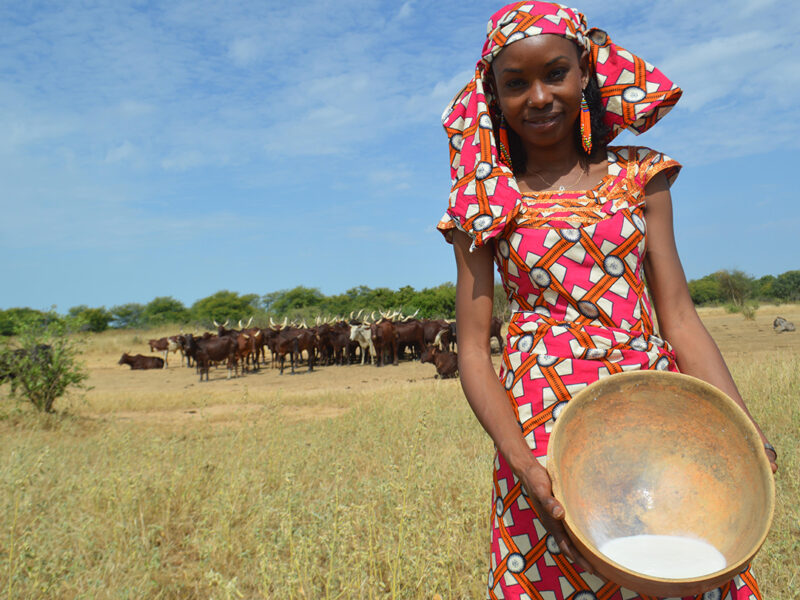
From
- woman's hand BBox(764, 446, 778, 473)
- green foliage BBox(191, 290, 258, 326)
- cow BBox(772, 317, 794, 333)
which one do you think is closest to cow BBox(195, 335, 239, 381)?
woman's hand BBox(764, 446, 778, 473)

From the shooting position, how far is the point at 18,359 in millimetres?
9359

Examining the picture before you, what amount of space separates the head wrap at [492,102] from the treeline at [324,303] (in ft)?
114

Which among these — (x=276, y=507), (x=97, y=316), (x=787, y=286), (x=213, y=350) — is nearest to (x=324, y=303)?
(x=97, y=316)

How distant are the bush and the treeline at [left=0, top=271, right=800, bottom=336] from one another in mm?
28669

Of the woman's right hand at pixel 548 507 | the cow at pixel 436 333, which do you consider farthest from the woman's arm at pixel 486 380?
the cow at pixel 436 333

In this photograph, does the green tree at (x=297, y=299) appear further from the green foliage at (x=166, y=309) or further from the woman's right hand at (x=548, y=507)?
the woman's right hand at (x=548, y=507)

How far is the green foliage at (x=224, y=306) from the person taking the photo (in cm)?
5503

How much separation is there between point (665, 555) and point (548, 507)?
12.1 inches

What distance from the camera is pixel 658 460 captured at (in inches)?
56.2

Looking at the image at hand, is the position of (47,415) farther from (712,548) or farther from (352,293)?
(352,293)

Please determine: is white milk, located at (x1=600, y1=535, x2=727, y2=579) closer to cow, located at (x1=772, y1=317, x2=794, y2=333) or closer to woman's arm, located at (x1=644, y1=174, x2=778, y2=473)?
A: woman's arm, located at (x1=644, y1=174, x2=778, y2=473)

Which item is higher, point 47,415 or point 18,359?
point 18,359

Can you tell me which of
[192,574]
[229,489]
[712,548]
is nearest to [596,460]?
[712,548]

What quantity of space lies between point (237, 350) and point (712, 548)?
18690 mm
